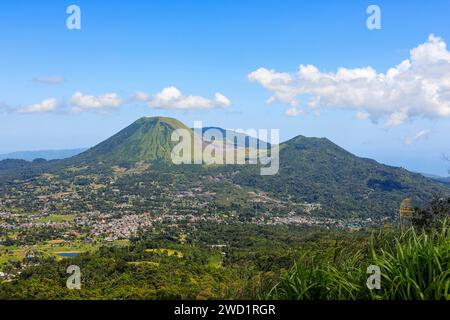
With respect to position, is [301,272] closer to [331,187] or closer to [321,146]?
[331,187]

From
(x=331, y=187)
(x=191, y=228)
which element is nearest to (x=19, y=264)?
(x=191, y=228)

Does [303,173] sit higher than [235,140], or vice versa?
[235,140]

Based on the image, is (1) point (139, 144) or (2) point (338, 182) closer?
(2) point (338, 182)

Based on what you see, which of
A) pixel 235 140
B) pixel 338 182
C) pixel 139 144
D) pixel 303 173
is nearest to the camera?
pixel 338 182

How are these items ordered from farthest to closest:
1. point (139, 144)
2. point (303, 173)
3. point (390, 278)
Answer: point (139, 144)
point (303, 173)
point (390, 278)

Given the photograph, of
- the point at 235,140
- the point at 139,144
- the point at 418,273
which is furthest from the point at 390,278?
the point at 139,144

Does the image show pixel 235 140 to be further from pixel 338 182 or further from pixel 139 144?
pixel 338 182
